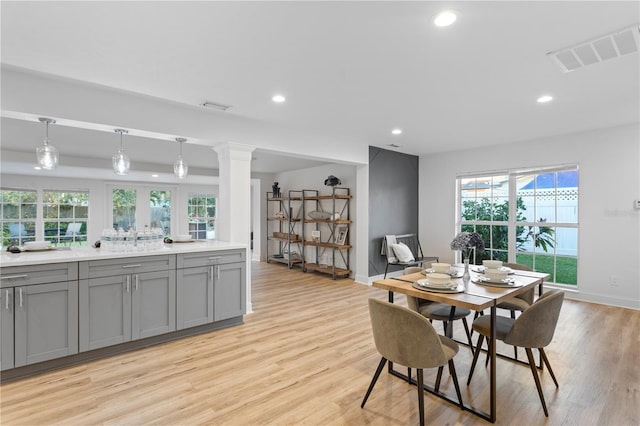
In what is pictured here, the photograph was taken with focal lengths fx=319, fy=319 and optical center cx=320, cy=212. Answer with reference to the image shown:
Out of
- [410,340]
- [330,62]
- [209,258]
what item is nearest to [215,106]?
[330,62]

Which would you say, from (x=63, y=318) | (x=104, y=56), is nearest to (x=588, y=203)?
(x=104, y=56)

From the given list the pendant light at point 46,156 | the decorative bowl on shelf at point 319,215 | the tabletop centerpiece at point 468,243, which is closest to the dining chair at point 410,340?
the tabletop centerpiece at point 468,243

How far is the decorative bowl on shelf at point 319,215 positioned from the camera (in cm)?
659

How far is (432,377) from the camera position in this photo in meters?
2.50

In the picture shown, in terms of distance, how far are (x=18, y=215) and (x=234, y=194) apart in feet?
20.6

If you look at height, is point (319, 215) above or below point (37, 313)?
above

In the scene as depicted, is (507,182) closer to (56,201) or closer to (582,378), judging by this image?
(582,378)

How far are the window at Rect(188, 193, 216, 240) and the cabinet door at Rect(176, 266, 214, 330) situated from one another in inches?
233

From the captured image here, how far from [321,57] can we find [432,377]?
Answer: 262cm

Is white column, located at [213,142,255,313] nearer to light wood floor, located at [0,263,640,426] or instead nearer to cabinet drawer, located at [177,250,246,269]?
cabinet drawer, located at [177,250,246,269]

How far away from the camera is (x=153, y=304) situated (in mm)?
3033

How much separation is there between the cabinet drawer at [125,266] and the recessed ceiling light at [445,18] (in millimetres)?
2961

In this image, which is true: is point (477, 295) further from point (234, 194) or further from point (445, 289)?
point (234, 194)

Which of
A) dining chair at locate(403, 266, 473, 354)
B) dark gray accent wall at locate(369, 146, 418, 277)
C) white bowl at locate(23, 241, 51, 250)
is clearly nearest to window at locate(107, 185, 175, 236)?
white bowl at locate(23, 241, 51, 250)
